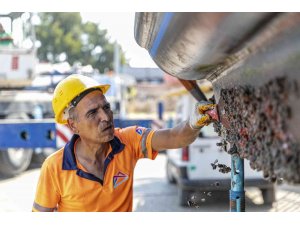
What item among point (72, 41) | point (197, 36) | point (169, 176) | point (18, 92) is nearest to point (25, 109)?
point (18, 92)

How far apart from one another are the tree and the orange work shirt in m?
29.2

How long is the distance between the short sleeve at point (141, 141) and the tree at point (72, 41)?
1145 inches

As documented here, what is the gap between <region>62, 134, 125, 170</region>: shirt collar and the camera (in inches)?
97.0

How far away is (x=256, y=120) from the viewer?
1259 mm

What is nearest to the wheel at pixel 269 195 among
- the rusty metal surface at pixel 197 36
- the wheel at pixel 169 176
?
the wheel at pixel 169 176

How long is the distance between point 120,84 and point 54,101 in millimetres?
10788

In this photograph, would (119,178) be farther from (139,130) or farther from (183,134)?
(183,134)

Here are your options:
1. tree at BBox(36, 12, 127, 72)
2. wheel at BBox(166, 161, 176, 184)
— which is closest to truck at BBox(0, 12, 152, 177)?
wheel at BBox(166, 161, 176, 184)

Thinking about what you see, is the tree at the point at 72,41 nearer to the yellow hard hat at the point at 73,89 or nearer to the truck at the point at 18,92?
the truck at the point at 18,92

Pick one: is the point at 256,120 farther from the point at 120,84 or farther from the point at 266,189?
the point at 120,84

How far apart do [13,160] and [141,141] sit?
20.3ft

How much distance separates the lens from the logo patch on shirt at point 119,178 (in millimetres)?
2496

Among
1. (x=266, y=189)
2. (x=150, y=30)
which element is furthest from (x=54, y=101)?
(x=266, y=189)
